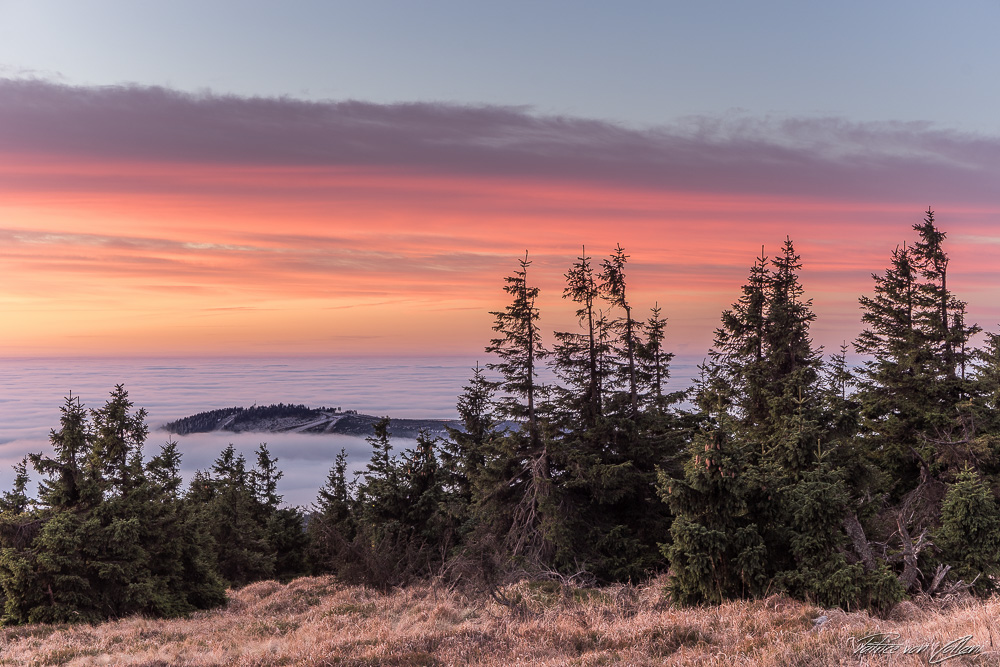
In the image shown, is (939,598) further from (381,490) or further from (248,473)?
(248,473)

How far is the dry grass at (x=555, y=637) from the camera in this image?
8.70 m

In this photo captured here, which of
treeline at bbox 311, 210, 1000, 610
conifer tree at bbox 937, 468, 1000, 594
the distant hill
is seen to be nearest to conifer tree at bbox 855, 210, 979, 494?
treeline at bbox 311, 210, 1000, 610

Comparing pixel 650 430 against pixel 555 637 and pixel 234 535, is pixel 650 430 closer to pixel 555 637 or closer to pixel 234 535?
pixel 555 637

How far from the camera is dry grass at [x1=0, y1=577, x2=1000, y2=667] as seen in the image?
28.5 ft

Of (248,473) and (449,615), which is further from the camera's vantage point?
(248,473)

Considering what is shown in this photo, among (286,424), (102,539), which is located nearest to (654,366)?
(102,539)

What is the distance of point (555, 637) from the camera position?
10375mm

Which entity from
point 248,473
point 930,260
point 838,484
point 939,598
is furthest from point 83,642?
point 248,473

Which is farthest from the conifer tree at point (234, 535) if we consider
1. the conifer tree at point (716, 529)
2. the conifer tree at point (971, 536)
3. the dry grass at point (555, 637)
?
the conifer tree at point (971, 536)

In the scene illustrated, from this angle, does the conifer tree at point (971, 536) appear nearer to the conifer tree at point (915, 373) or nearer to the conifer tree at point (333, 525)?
the conifer tree at point (915, 373)

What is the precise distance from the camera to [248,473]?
52469mm

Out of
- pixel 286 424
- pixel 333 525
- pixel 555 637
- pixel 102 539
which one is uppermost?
pixel 555 637

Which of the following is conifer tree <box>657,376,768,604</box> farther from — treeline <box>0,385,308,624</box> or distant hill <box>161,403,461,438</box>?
distant hill <box>161,403,461,438</box>

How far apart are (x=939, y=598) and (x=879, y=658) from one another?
676 centimetres
